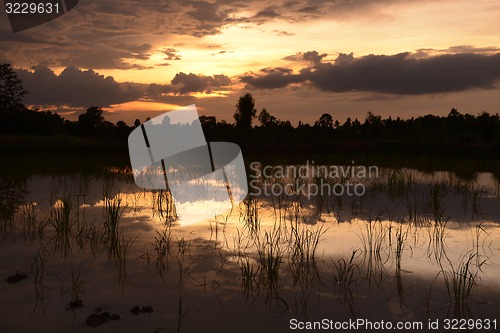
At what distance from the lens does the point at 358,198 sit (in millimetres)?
9719

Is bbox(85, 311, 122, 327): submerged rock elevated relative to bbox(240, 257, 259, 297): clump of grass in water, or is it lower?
elevated

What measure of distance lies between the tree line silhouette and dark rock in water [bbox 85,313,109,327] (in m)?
24.6

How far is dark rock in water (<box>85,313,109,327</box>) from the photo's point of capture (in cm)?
336

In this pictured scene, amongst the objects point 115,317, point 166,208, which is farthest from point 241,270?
point 166,208

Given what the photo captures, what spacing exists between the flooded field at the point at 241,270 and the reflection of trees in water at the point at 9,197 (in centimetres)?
5

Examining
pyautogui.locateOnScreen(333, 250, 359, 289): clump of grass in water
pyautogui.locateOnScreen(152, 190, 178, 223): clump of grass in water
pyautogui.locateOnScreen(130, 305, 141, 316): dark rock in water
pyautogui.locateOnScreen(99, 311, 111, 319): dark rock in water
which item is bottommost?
pyautogui.locateOnScreen(152, 190, 178, 223): clump of grass in water

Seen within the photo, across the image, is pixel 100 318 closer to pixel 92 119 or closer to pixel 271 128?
pixel 271 128

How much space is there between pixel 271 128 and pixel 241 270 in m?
36.3

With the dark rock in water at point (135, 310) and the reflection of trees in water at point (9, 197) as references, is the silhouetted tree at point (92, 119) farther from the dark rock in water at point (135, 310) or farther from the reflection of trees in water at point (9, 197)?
the dark rock in water at point (135, 310)

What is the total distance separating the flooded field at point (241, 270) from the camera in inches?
140

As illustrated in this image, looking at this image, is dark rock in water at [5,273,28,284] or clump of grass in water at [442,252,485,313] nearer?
clump of grass in water at [442,252,485,313]

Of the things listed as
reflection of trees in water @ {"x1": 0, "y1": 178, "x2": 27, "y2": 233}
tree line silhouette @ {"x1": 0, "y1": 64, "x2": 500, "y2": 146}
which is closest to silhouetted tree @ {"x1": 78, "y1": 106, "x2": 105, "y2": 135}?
tree line silhouette @ {"x1": 0, "y1": 64, "x2": 500, "y2": 146}

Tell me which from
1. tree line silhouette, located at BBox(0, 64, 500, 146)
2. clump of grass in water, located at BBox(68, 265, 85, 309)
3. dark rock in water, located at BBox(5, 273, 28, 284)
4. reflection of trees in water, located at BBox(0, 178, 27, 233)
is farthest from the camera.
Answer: tree line silhouette, located at BBox(0, 64, 500, 146)

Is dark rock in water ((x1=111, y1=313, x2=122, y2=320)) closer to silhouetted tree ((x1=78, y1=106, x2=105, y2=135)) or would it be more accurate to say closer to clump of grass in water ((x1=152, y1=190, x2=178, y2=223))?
clump of grass in water ((x1=152, y1=190, x2=178, y2=223))
